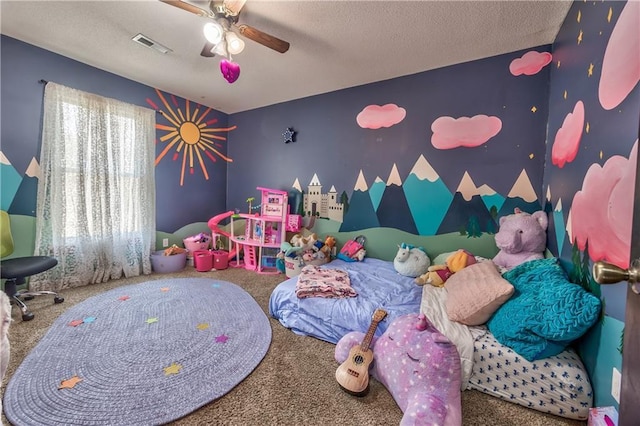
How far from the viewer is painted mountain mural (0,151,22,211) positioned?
2342 mm

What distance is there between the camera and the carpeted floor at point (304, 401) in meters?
1.24

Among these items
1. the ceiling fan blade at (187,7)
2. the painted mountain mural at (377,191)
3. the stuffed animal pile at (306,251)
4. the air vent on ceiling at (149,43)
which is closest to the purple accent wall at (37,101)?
the air vent on ceiling at (149,43)

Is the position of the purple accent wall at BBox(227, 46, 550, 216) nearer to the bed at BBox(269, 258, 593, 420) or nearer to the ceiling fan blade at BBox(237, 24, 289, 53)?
the bed at BBox(269, 258, 593, 420)

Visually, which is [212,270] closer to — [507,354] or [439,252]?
[439,252]

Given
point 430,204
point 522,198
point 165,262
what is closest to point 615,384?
point 522,198

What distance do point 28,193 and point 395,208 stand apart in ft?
11.9

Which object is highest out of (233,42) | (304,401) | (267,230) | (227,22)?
(227,22)

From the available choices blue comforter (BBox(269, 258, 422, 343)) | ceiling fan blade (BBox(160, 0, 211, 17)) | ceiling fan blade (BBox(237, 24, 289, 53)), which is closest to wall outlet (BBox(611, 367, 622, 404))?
blue comforter (BBox(269, 258, 422, 343))

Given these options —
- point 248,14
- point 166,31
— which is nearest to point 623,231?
point 248,14

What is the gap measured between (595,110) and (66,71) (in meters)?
4.22

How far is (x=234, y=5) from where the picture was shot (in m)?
1.60

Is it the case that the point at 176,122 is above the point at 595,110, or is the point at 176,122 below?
above

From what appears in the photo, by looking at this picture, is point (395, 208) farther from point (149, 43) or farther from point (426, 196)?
point (149, 43)

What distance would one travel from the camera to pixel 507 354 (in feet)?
4.42
